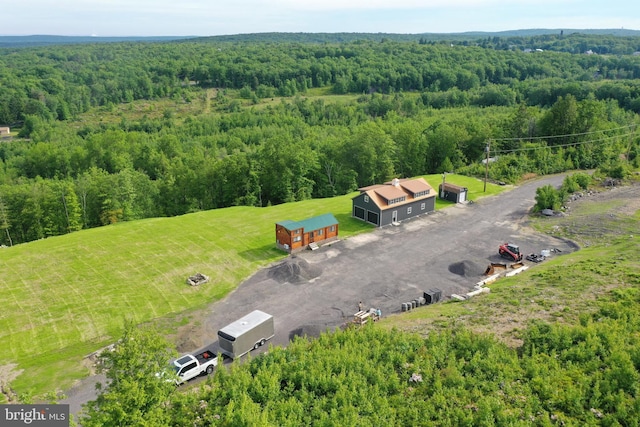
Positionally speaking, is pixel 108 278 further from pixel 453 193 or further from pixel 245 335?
pixel 453 193

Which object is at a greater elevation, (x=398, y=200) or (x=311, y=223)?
(x=398, y=200)

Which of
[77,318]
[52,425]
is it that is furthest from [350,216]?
[52,425]

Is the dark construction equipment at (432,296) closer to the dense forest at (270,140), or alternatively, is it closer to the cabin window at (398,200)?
the cabin window at (398,200)

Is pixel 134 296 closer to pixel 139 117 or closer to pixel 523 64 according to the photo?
pixel 139 117

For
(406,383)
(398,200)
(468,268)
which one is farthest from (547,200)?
(406,383)

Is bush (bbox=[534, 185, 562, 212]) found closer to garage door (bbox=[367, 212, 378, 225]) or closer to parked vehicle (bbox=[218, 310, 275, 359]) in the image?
garage door (bbox=[367, 212, 378, 225])
